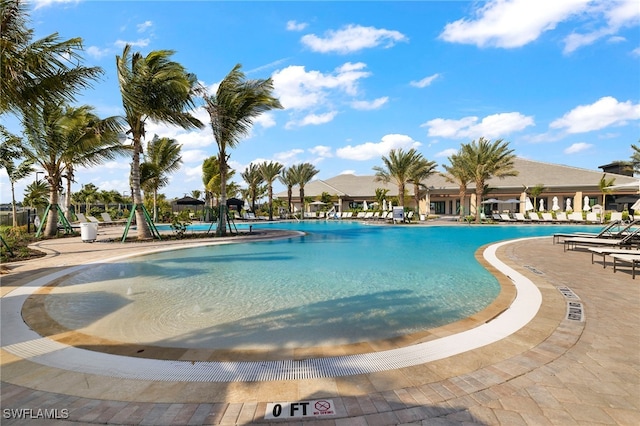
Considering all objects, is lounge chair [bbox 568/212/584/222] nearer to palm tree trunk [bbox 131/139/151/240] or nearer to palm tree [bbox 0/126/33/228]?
palm tree trunk [bbox 131/139/151/240]

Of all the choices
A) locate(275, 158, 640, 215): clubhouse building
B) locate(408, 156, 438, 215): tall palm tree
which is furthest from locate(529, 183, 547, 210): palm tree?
locate(408, 156, 438, 215): tall palm tree

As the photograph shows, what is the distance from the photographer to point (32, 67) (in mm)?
5945

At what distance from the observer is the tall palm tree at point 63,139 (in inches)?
603

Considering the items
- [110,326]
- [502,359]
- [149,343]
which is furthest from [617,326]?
[110,326]

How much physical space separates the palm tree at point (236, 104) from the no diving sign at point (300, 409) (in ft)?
54.9

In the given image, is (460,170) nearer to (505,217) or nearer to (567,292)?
(505,217)

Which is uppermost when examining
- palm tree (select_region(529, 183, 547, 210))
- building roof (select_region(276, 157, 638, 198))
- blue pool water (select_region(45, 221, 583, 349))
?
building roof (select_region(276, 157, 638, 198))

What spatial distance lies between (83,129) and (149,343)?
54.0 feet

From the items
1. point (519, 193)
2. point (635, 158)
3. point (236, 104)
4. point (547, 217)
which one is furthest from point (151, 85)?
point (635, 158)

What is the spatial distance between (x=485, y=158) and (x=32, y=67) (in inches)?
1187

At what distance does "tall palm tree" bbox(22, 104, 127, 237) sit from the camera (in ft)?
50.2

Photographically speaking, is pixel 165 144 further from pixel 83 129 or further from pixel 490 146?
pixel 490 146

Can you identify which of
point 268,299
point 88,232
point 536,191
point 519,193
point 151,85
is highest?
point 151,85

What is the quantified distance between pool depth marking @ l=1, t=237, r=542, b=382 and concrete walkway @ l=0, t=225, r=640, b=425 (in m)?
0.12
